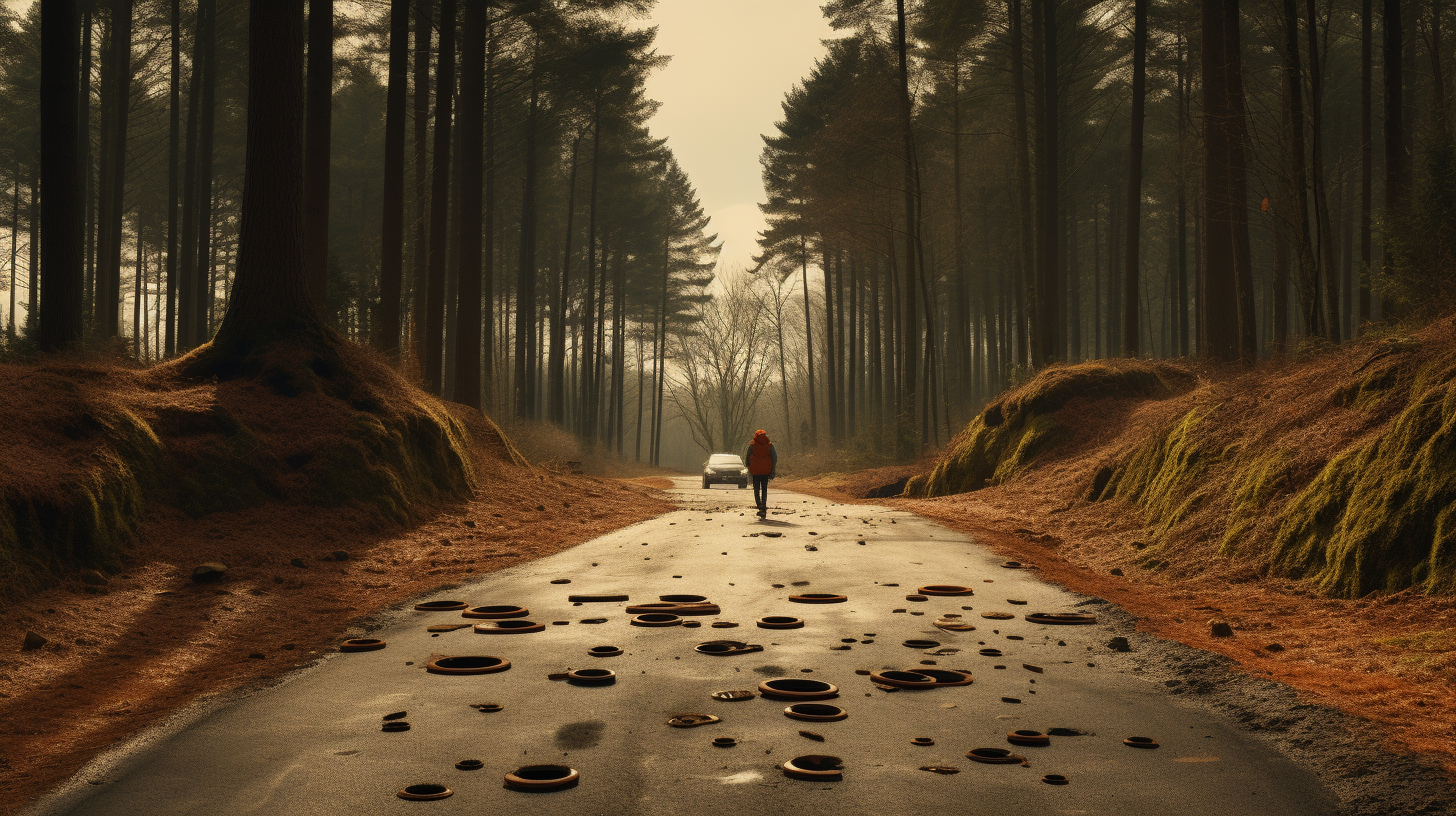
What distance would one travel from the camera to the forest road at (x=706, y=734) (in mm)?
4000

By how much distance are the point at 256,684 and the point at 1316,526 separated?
925cm

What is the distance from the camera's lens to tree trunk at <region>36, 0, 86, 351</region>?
1370cm

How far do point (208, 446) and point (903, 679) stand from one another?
936cm

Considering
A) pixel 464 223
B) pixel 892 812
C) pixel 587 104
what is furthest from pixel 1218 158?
pixel 587 104

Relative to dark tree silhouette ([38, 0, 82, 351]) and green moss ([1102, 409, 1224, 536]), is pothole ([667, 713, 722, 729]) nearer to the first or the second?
green moss ([1102, 409, 1224, 536])

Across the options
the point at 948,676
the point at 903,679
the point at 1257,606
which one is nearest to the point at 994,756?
the point at 903,679

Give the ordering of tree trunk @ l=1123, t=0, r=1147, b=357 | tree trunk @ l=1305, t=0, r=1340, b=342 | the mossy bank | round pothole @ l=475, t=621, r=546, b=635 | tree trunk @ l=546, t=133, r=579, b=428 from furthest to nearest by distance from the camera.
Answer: tree trunk @ l=546, t=133, r=579, b=428
tree trunk @ l=1123, t=0, r=1147, b=357
tree trunk @ l=1305, t=0, r=1340, b=342
the mossy bank
round pothole @ l=475, t=621, r=546, b=635

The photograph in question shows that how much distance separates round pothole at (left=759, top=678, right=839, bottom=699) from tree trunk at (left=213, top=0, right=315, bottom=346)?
11.4m

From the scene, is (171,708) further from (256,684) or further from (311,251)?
(311,251)

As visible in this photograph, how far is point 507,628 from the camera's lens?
295 inches

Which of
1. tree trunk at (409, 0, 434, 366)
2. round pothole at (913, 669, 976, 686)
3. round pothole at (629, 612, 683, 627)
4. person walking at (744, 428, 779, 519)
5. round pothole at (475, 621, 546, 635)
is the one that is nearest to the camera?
round pothole at (913, 669, 976, 686)

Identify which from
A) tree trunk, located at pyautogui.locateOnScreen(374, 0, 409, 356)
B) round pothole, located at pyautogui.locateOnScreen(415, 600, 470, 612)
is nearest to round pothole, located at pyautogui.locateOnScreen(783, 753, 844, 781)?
round pothole, located at pyautogui.locateOnScreen(415, 600, 470, 612)

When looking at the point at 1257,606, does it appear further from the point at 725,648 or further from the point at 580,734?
the point at 580,734

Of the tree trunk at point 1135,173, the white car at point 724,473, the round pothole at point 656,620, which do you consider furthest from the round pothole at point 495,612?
the white car at point 724,473
